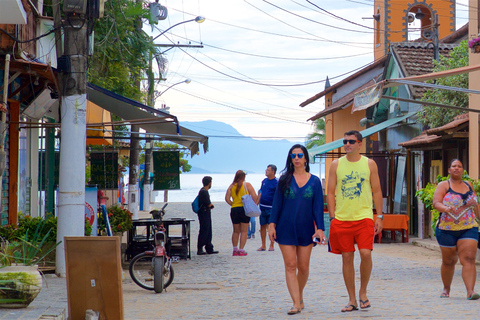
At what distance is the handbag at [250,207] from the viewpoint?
599 inches

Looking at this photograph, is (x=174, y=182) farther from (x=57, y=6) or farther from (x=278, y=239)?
(x=278, y=239)

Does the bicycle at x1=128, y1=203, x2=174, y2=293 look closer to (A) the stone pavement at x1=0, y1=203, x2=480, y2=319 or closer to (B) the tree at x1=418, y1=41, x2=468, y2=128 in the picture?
(A) the stone pavement at x1=0, y1=203, x2=480, y2=319

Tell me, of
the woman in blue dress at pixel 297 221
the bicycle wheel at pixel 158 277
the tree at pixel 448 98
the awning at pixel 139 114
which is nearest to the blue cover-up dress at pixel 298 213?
the woman in blue dress at pixel 297 221

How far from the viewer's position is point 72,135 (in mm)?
10078

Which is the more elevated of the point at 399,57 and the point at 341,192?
the point at 399,57

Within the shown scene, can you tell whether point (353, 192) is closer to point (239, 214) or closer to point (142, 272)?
point (142, 272)

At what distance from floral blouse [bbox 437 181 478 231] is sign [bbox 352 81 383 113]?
300 centimetres

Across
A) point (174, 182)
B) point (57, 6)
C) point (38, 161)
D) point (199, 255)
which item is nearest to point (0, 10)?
point (57, 6)

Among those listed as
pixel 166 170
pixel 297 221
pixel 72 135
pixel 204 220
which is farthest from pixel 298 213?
pixel 166 170

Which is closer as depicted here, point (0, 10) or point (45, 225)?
point (0, 10)

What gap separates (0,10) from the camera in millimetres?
8672

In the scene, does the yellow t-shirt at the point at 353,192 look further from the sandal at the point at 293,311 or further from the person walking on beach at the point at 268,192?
the person walking on beach at the point at 268,192

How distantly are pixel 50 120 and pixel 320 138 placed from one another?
3921 centimetres

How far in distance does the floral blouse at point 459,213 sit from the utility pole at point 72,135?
4.97 m
